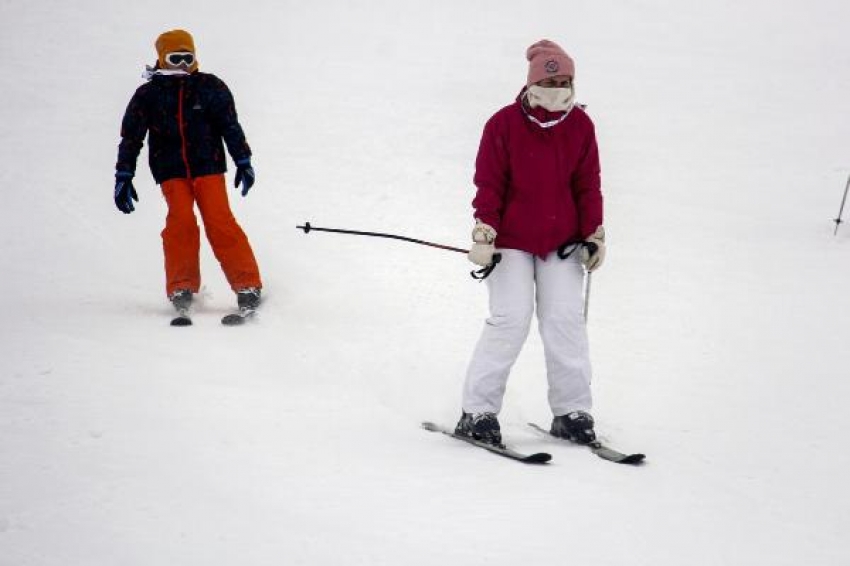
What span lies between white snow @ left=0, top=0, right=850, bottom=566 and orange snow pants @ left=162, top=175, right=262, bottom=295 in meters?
0.31

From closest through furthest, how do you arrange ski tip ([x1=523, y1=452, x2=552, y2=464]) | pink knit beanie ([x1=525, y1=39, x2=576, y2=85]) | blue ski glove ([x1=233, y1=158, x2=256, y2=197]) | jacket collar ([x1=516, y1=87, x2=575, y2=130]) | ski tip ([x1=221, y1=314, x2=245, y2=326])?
ski tip ([x1=523, y1=452, x2=552, y2=464]) < pink knit beanie ([x1=525, y1=39, x2=576, y2=85]) < jacket collar ([x1=516, y1=87, x2=575, y2=130]) < ski tip ([x1=221, y1=314, x2=245, y2=326]) < blue ski glove ([x1=233, y1=158, x2=256, y2=197])

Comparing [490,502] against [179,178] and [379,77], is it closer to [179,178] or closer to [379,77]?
[179,178]

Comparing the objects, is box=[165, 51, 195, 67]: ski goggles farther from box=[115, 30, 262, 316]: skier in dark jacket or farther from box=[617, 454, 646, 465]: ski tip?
box=[617, 454, 646, 465]: ski tip

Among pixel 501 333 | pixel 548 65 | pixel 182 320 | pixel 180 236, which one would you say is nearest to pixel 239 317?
pixel 182 320

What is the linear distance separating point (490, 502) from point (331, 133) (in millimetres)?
8228

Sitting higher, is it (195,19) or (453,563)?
(195,19)

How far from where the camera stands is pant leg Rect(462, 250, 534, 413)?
4.28 metres

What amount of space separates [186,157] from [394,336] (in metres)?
1.84

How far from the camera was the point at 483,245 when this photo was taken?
4156 millimetres

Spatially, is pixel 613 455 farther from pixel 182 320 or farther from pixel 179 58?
pixel 179 58

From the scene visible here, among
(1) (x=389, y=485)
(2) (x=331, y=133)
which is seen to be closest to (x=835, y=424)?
(1) (x=389, y=485)

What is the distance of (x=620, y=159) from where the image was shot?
11141 mm

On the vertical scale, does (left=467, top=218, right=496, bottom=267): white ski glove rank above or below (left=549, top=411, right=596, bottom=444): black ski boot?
above

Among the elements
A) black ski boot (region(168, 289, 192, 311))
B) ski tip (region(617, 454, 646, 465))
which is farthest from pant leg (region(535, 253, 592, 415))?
black ski boot (region(168, 289, 192, 311))
